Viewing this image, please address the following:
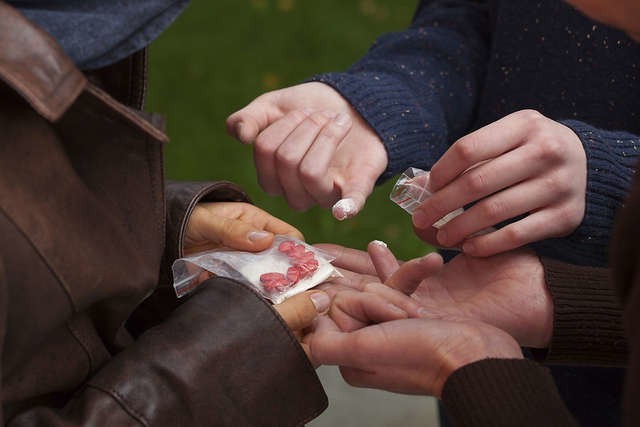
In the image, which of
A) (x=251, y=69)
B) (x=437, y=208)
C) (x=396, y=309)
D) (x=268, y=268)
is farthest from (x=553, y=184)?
(x=251, y=69)

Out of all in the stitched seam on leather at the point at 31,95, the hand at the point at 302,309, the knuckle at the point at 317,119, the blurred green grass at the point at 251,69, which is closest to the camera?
the stitched seam on leather at the point at 31,95

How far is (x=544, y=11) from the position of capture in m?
1.27

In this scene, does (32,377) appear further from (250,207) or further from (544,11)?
Answer: (544,11)

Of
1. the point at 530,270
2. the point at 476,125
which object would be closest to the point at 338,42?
the point at 476,125

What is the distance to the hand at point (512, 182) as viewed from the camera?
104 centimetres

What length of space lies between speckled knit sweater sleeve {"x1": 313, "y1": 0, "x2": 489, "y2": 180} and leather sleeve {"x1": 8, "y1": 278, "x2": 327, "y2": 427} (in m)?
0.43

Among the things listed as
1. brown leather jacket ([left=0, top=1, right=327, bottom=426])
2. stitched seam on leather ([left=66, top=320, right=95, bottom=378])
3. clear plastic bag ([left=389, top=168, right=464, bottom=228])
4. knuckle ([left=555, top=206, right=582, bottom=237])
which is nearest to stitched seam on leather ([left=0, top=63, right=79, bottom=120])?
brown leather jacket ([left=0, top=1, right=327, bottom=426])

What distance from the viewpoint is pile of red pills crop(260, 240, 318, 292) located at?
1066mm

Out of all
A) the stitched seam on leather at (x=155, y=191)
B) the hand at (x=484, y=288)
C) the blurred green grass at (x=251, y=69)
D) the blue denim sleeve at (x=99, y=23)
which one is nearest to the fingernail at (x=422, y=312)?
the hand at (x=484, y=288)

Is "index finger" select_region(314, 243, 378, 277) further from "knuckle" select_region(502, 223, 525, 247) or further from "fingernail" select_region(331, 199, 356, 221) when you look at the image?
"knuckle" select_region(502, 223, 525, 247)

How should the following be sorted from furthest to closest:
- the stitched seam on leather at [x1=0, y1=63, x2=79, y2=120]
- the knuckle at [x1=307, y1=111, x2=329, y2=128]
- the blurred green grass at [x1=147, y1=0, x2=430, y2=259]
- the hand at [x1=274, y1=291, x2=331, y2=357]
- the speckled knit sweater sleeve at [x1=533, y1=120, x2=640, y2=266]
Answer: the blurred green grass at [x1=147, y1=0, x2=430, y2=259]
the knuckle at [x1=307, y1=111, x2=329, y2=128]
the speckled knit sweater sleeve at [x1=533, y1=120, x2=640, y2=266]
the hand at [x1=274, y1=291, x2=331, y2=357]
the stitched seam on leather at [x1=0, y1=63, x2=79, y2=120]

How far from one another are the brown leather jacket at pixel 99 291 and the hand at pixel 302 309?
0.06 m

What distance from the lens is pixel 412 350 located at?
3.03 feet

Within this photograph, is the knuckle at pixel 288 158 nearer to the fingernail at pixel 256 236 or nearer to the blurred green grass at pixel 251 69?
the fingernail at pixel 256 236
